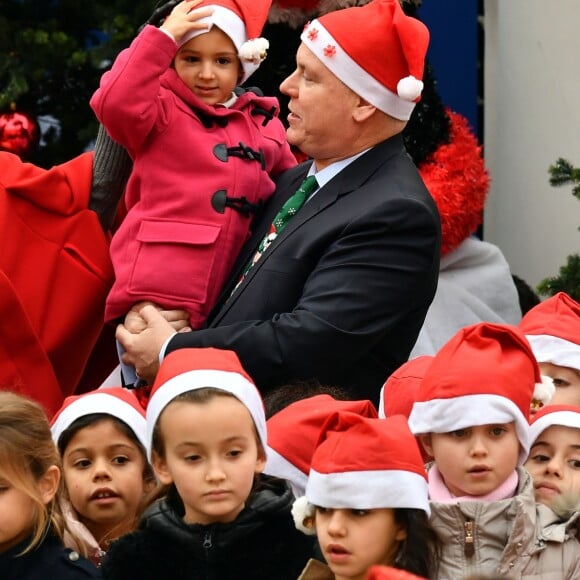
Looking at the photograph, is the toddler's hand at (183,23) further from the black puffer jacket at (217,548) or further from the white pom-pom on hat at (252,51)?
the black puffer jacket at (217,548)

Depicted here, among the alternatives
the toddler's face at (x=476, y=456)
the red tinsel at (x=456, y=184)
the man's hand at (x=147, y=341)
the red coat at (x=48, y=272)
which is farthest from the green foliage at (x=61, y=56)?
the toddler's face at (x=476, y=456)

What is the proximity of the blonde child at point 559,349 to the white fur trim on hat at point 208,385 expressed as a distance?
130 centimetres

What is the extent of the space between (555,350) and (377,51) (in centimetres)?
106

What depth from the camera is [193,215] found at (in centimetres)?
552

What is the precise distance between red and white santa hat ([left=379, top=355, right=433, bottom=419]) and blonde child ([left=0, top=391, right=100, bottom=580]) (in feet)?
3.29

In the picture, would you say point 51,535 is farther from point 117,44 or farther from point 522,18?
point 522,18

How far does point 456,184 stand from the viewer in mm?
7328

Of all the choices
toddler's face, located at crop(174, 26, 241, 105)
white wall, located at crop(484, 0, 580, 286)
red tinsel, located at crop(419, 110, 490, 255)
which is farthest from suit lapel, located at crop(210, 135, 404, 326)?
white wall, located at crop(484, 0, 580, 286)

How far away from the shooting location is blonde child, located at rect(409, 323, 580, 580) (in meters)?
4.30

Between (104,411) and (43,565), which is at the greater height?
(104,411)

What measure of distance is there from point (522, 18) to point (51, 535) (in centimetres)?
486

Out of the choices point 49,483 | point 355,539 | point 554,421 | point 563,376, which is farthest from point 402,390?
point 49,483

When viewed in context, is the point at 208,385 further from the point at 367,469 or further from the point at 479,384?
the point at 479,384

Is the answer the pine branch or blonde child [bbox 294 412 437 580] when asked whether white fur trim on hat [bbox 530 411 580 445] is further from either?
the pine branch
